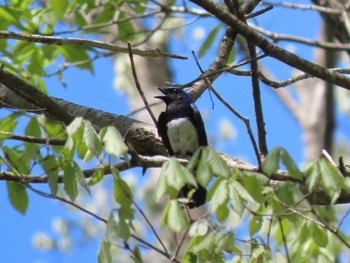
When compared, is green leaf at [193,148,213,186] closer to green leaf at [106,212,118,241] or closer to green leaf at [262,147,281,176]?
green leaf at [262,147,281,176]

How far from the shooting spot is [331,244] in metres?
4.91

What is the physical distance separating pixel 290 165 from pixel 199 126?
254 cm

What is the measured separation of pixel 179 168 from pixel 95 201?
1326 cm

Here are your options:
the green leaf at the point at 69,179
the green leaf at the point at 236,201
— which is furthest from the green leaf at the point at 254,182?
the green leaf at the point at 69,179

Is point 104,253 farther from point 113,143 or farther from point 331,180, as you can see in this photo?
point 331,180

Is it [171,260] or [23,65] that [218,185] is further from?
[23,65]

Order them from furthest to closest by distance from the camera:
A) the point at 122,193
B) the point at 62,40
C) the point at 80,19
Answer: the point at 80,19 < the point at 62,40 < the point at 122,193

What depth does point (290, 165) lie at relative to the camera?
320cm

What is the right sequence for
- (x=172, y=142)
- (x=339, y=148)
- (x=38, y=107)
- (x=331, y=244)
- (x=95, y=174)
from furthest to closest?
(x=339, y=148) → (x=172, y=142) → (x=331, y=244) → (x=38, y=107) → (x=95, y=174)

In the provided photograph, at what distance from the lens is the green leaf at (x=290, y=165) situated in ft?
10.5

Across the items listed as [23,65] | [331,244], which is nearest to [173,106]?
[23,65]

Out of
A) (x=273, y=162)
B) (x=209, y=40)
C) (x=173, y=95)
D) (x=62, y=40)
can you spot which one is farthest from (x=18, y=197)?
(x=209, y=40)

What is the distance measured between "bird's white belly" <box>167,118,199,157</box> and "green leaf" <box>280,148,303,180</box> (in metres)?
2.19

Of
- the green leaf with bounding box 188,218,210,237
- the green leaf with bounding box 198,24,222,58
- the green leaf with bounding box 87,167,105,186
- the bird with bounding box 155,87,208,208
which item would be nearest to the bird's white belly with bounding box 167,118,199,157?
the bird with bounding box 155,87,208,208
